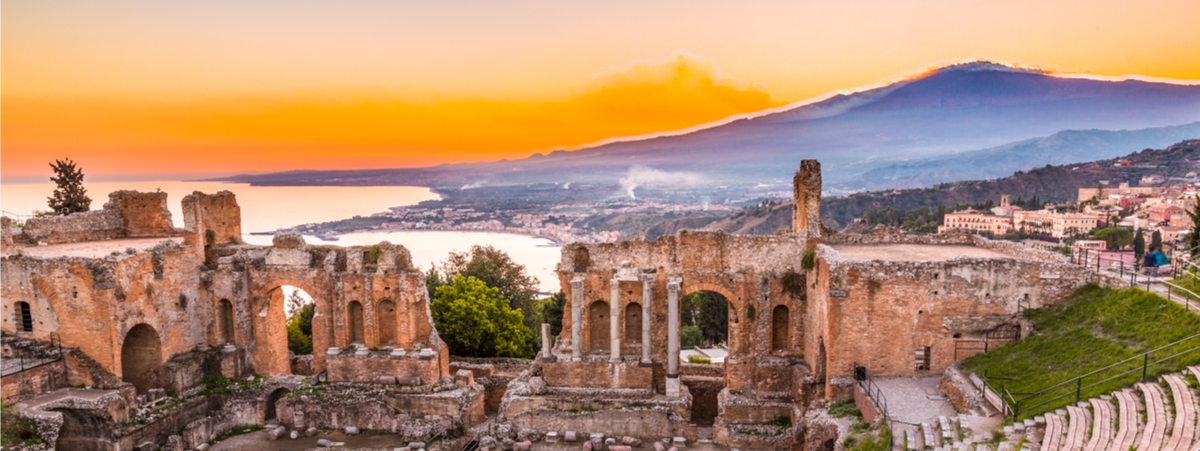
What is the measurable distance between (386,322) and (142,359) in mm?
7766

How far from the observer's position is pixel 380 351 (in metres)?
22.5

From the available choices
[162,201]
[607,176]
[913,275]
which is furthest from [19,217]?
[607,176]

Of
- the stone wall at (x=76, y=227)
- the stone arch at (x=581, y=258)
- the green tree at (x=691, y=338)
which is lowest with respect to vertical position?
the green tree at (x=691, y=338)

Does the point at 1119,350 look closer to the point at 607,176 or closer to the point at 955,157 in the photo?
the point at 607,176

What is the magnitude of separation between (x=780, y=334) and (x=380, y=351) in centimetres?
1331

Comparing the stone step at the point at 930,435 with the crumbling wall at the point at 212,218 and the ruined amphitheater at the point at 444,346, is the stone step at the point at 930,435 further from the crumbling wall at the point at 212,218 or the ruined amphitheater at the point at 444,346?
the crumbling wall at the point at 212,218

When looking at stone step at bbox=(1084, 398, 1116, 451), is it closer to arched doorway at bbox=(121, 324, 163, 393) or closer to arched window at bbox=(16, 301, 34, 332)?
arched doorway at bbox=(121, 324, 163, 393)

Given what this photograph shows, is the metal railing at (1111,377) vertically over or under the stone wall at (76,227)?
under

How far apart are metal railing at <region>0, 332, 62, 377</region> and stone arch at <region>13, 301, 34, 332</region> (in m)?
0.99

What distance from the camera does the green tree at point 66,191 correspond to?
3244cm

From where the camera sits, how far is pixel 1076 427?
38.8ft

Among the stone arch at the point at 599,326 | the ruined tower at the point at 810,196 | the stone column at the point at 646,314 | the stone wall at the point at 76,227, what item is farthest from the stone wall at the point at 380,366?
the ruined tower at the point at 810,196

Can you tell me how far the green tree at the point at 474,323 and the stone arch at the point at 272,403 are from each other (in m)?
6.57

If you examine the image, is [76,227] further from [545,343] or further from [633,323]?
[633,323]
